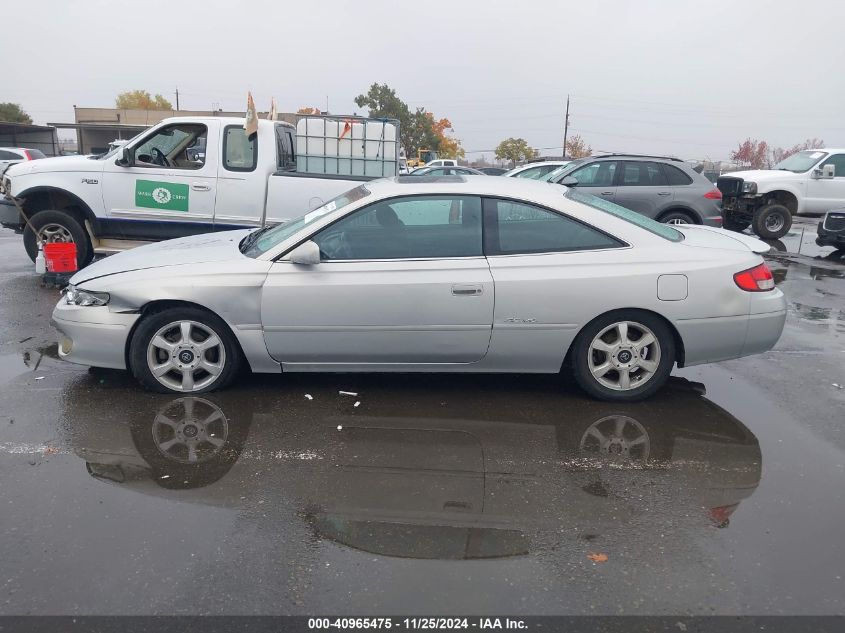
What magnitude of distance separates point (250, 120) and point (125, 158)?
153cm

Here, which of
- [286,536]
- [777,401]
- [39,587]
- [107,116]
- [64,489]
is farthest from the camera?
[107,116]

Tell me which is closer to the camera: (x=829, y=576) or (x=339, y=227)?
(x=829, y=576)

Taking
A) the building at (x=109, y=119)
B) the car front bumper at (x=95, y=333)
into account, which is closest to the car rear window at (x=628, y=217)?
the car front bumper at (x=95, y=333)

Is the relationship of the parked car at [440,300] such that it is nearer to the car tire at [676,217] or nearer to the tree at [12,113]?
the car tire at [676,217]

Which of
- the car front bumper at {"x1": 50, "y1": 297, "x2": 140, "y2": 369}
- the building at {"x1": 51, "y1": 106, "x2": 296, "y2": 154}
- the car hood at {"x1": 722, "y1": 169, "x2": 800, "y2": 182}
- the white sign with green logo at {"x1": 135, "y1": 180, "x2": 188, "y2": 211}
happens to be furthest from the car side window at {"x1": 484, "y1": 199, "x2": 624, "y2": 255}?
the building at {"x1": 51, "y1": 106, "x2": 296, "y2": 154}

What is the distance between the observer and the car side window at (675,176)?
10992 mm

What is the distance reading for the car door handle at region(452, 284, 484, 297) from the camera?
4.31m

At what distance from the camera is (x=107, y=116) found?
64.4 m

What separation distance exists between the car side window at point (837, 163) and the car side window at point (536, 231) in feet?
42.4

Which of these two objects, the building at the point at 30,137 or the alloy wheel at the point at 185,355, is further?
the building at the point at 30,137

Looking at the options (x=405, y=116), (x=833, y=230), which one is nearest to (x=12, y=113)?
(x=405, y=116)
